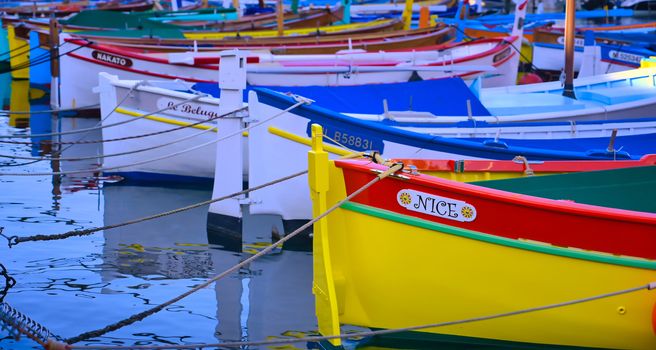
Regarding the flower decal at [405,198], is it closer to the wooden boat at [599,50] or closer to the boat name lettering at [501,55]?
the wooden boat at [599,50]

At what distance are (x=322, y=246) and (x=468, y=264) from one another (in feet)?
3.53

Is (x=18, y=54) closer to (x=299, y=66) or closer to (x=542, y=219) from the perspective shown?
(x=299, y=66)

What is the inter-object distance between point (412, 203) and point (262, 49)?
44.4 feet

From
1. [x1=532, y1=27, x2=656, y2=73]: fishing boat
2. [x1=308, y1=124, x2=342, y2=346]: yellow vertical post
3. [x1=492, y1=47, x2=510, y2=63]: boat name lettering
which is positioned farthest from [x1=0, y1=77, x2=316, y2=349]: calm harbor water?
[x1=532, y1=27, x2=656, y2=73]: fishing boat

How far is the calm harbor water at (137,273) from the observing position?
8.44 m

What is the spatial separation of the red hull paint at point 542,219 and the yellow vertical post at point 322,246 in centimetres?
30

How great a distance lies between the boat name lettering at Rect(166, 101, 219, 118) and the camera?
516 inches

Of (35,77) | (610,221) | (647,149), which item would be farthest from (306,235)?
(35,77)

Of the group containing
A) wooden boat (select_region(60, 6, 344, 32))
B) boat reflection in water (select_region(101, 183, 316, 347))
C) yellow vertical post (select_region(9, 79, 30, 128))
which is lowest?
yellow vertical post (select_region(9, 79, 30, 128))

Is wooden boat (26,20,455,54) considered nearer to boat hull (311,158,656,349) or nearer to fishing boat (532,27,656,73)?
fishing boat (532,27,656,73)

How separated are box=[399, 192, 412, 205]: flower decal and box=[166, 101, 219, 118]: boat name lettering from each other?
610cm

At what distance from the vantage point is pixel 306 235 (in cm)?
1141

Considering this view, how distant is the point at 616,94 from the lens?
1435cm

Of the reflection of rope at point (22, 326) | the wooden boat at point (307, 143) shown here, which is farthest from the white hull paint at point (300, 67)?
the reflection of rope at point (22, 326)
